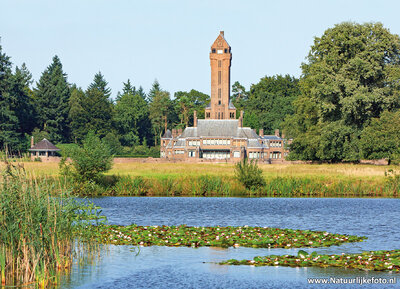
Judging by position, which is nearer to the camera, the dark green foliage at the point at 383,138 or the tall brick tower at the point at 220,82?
the dark green foliage at the point at 383,138

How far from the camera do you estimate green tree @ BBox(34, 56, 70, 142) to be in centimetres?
13100

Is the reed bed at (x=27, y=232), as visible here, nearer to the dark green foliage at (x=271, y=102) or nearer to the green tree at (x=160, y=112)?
the dark green foliage at (x=271, y=102)

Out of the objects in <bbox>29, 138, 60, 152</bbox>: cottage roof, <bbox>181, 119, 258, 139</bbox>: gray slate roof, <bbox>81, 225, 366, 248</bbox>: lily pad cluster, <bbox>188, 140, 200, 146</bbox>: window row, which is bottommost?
<bbox>81, 225, 366, 248</bbox>: lily pad cluster

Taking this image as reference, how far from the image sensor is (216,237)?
23594 millimetres

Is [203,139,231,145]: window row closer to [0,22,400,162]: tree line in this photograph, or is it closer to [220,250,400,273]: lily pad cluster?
[0,22,400,162]: tree line

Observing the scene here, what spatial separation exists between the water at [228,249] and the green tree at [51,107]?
92.2 m

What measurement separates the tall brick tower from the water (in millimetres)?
103666

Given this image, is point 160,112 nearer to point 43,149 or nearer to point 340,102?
point 43,149

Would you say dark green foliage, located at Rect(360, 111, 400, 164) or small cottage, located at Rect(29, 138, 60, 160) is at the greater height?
dark green foliage, located at Rect(360, 111, 400, 164)

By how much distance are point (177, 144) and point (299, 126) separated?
178 feet

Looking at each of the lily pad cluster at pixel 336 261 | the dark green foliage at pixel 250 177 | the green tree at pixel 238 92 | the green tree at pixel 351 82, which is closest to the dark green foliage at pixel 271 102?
the green tree at pixel 238 92

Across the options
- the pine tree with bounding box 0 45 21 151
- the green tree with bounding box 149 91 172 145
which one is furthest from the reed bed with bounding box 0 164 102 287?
the green tree with bounding box 149 91 172 145

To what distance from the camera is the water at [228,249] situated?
17547 millimetres

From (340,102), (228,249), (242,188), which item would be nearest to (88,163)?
(242,188)
